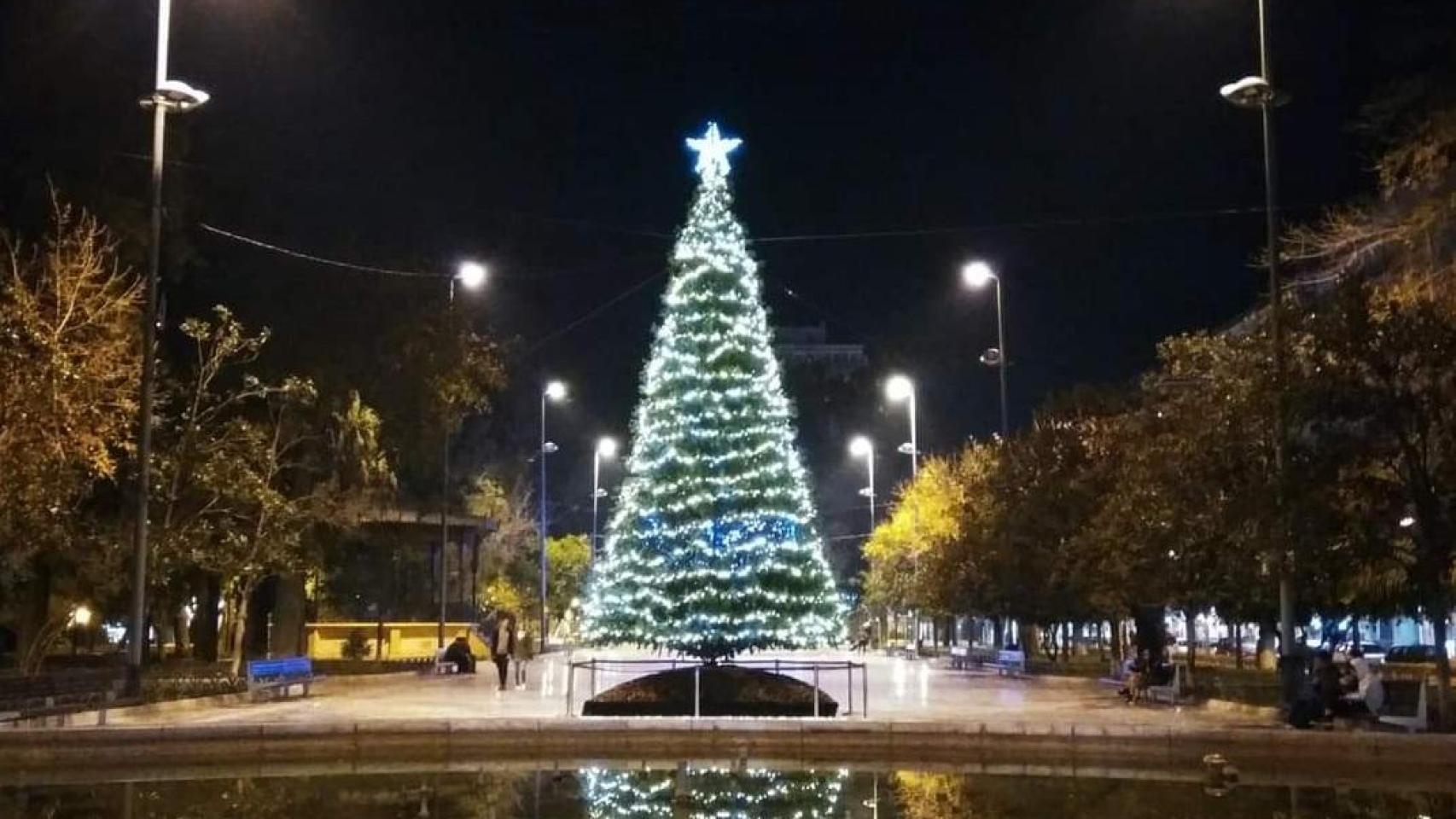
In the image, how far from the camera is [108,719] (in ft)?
70.3

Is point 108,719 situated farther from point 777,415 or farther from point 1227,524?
point 1227,524

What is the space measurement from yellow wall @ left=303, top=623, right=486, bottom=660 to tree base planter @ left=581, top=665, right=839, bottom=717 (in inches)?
903

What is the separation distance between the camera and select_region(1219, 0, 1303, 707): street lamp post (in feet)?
69.2

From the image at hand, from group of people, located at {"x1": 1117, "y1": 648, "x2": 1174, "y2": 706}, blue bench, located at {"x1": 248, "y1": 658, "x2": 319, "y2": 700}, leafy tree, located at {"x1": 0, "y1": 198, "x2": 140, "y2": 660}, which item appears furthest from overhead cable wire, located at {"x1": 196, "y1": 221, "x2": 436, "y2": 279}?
group of people, located at {"x1": 1117, "y1": 648, "x2": 1174, "y2": 706}

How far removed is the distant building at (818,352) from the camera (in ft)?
351

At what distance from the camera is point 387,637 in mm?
46375

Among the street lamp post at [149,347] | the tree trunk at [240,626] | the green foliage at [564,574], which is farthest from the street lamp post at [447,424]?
the green foliage at [564,574]

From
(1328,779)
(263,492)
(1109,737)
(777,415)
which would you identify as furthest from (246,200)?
(1328,779)

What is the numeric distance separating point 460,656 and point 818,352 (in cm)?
7822

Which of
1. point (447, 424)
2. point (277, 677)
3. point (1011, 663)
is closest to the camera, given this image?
point (277, 677)

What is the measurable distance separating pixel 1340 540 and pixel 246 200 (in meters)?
25.7

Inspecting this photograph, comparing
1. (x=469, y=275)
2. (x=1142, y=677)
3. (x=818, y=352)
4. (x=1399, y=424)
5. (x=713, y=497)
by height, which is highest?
(x=818, y=352)

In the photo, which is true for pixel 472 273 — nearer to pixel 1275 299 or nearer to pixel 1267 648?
pixel 1275 299

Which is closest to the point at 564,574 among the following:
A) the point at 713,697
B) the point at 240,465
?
the point at 240,465
